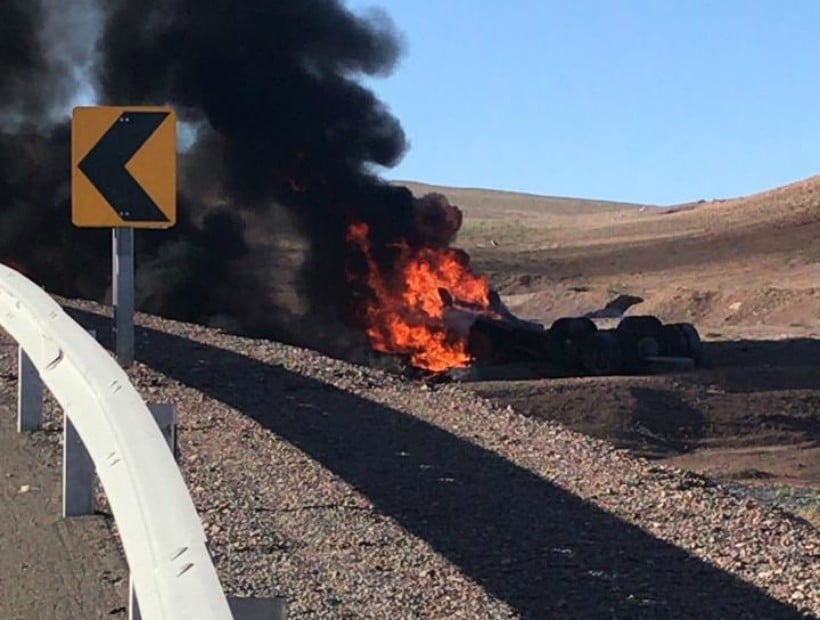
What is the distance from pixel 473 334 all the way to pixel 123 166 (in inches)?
668

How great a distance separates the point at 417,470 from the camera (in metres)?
8.61

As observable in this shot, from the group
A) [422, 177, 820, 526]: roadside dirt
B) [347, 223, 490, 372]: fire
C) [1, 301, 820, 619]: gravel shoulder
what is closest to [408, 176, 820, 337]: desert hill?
[422, 177, 820, 526]: roadside dirt

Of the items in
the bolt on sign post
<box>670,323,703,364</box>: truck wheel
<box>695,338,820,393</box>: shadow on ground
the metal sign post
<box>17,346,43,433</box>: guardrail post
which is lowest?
<box>695,338,820,393</box>: shadow on ground

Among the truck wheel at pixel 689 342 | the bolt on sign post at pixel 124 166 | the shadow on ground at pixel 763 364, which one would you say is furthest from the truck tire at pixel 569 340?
the bolt on sign post at pixel 124 166

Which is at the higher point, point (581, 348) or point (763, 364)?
point (581, 348)

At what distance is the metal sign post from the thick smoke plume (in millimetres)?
21676

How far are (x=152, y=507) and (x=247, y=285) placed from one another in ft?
97.6

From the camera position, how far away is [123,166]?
983 centimetres

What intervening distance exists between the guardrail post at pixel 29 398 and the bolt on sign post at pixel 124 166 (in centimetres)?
143

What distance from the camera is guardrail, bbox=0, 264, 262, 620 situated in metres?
3.56

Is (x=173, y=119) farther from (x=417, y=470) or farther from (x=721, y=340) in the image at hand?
(x=721, y=340)

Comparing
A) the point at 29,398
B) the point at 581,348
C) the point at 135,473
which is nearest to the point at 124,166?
the point at 29,398

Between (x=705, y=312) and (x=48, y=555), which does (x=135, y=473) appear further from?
(x=705, y=312)

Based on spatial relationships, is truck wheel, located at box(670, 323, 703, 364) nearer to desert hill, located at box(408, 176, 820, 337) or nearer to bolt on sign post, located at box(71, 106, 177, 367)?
desert hill, located at box(408, 176, 820, 337)
